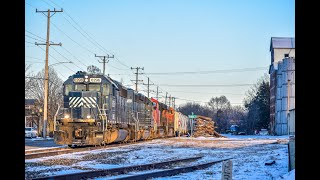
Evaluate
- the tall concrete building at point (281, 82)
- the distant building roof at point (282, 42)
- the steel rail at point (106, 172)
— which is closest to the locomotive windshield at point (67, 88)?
the steel rail at point (106, 172)

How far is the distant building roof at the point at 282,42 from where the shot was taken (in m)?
82.3

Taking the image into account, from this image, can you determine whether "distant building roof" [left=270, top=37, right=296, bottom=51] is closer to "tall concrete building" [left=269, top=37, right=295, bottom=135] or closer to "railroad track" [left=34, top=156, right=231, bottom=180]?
"tall concrete building" [left=269, top=37, right=295, bottom=135]

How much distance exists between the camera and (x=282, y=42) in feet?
274

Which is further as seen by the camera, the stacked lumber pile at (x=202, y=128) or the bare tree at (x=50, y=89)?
the bare tree at (x=50, y=89)

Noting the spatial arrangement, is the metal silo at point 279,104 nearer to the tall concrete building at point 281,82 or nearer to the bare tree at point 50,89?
the tall concrete building at point 281,82

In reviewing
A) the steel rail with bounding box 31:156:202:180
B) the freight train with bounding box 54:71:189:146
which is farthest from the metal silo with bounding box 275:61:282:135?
the steel rail with bounding box 31:156:202:180

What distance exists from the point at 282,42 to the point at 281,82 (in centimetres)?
1447

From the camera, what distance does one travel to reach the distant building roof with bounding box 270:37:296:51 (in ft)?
270

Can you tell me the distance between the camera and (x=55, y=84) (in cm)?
6662

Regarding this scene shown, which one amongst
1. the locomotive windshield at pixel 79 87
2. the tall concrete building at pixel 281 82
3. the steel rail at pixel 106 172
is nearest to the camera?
the steel rail at pixel 106 172

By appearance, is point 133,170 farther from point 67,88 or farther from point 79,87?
point 67,88
